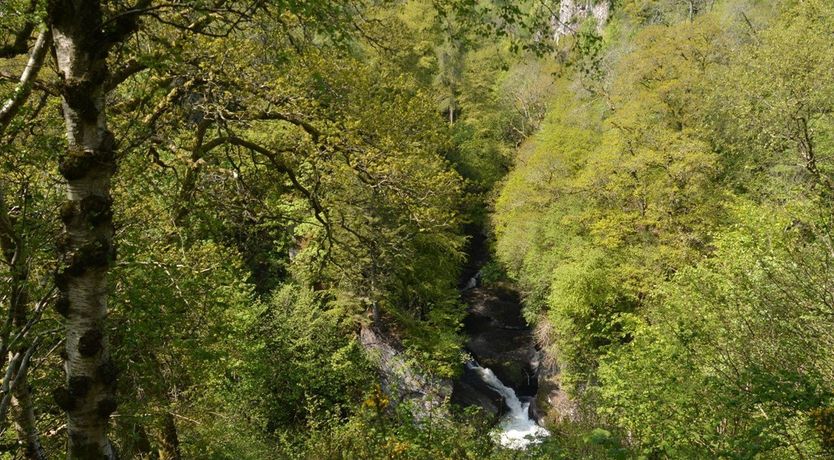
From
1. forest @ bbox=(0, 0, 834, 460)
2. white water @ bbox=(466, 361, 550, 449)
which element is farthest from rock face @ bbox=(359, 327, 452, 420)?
white water @ bbox=(466, 361, 550, 449)

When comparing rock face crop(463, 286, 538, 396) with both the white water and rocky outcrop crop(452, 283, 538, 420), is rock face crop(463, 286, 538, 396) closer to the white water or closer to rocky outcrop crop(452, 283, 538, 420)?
rocky outcrop crop(452, 283, 538, 420)

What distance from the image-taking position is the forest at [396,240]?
12.2 ft

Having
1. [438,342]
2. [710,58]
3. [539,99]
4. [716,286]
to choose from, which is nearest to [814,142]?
[710,58]

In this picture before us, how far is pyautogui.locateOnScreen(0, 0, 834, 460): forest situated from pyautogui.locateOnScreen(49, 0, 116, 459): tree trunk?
0.01 meters

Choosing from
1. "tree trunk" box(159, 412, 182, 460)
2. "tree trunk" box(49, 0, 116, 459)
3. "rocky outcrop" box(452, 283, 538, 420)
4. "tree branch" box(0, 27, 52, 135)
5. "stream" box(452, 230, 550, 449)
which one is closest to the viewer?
"tree trunk" box(49, 0, 116, 459)

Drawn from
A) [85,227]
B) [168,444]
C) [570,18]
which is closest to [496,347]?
[168,444]

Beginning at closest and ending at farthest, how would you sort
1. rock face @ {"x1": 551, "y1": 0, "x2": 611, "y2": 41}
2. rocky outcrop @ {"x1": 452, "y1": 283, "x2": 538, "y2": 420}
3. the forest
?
1. the forest
2. rock face @ {"x1": 551, "y1": 0, "x2": 611, "y2": 41}
3. rocky outcrop @ {"x1": 452, "y1": 283, "x2": 538, "y2": 420}

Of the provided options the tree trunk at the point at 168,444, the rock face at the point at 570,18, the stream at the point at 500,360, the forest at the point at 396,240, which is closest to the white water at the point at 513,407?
the stream at the point at 500,360

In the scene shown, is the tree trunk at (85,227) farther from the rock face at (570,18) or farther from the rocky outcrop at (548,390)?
the rocky outcrop at (548,390)

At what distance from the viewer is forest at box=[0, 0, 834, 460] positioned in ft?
12.2

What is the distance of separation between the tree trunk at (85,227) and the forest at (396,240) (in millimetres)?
14

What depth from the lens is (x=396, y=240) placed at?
1062 cm

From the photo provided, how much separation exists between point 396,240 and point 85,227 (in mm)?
7887

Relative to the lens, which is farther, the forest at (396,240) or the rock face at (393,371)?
the rock face at (393,371)
